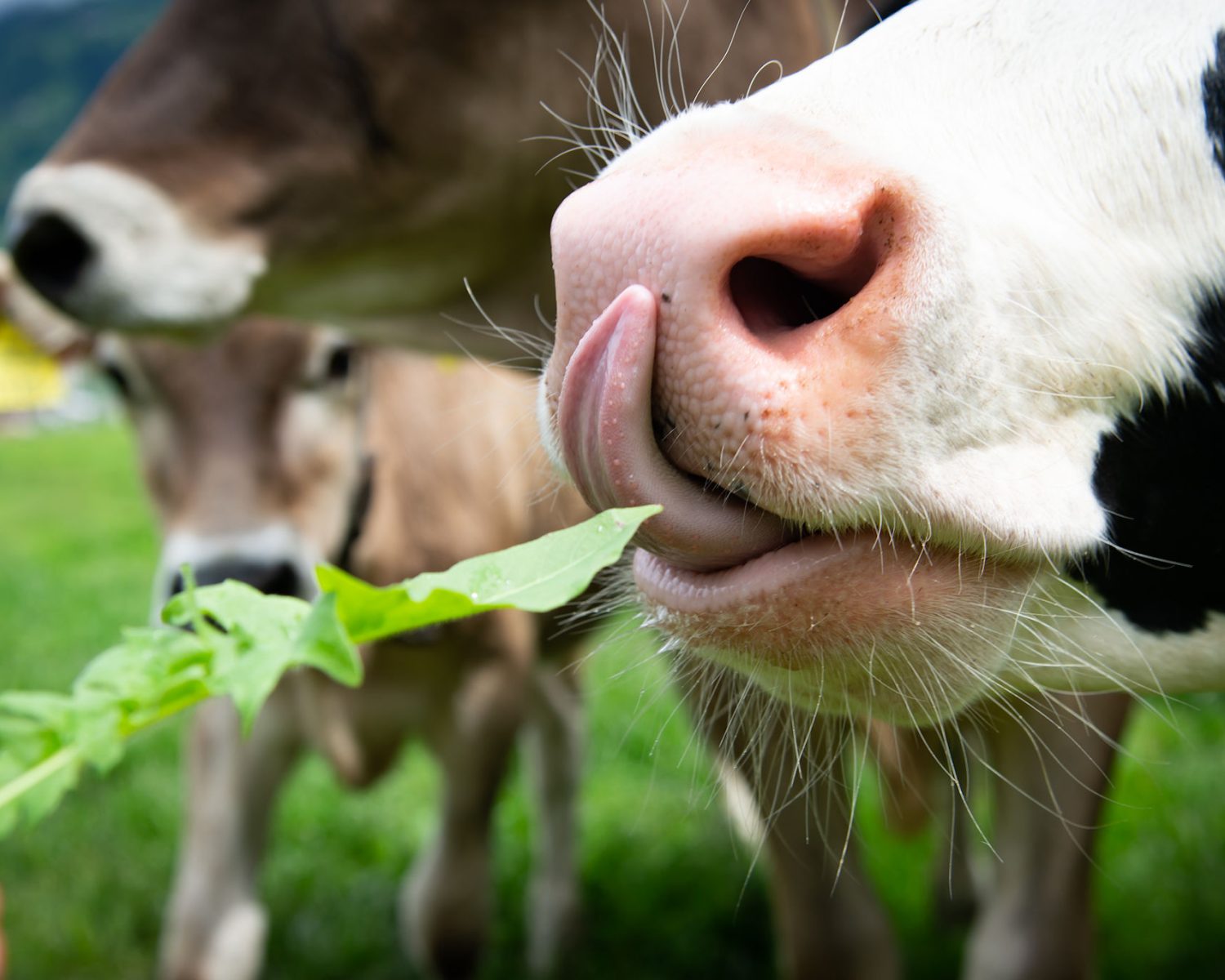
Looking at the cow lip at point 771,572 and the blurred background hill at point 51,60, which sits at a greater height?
the cow lip at point 771,572

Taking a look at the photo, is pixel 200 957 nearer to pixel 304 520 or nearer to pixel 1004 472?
pixel 304 520

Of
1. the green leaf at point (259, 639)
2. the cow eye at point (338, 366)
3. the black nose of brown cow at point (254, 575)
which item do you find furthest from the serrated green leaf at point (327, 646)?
the cow eye at point (338, 366)

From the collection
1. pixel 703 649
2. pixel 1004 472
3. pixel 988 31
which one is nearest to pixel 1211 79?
pixel 988 31

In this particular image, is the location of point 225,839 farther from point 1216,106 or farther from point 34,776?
point 1216,106

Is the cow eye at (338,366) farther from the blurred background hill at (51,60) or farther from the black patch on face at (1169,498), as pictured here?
the blurred background hill at (51,60)

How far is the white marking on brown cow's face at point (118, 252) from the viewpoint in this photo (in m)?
2.00

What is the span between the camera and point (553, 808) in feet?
11.6

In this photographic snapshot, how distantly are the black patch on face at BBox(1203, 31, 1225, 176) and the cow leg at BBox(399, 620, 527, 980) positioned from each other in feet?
6.81

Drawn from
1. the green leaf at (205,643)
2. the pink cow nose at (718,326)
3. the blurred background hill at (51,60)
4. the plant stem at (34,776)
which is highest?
the pink cow nose at (718,326)

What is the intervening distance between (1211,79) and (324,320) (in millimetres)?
1606

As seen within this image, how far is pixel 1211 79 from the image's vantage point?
41.3 inches

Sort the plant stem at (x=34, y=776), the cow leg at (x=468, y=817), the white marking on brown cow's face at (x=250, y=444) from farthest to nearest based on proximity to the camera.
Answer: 1. the cow leg at (x=468, y=817)
2. the white marking on brown cow's face at (x=250, y=444)
3. the plant stem at (x=34, y=776)

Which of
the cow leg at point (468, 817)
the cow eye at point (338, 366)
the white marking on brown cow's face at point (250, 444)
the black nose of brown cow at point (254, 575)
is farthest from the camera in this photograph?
the cow leg at point (468, 817)

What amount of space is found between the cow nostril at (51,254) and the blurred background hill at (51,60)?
2098 inches
